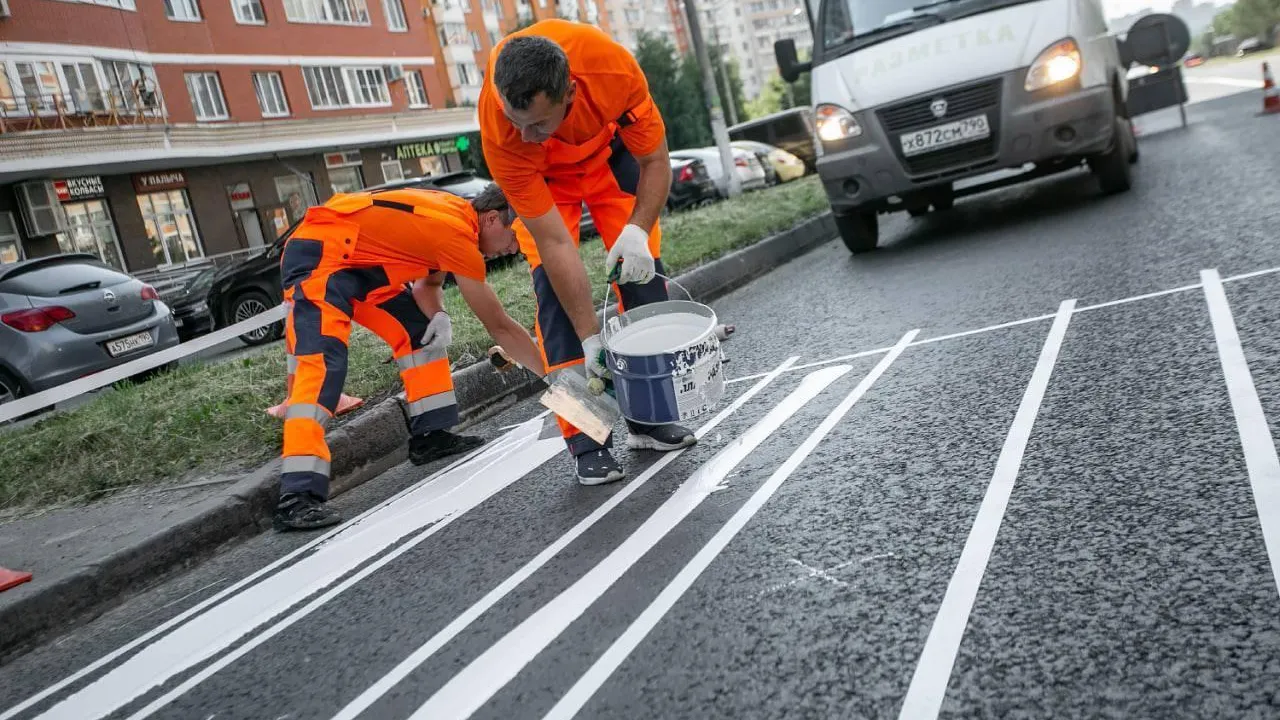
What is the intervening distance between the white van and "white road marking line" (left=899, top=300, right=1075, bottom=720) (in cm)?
426

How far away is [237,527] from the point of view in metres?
4.39

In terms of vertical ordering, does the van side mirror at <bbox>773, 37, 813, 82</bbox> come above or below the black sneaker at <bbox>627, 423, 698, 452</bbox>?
above

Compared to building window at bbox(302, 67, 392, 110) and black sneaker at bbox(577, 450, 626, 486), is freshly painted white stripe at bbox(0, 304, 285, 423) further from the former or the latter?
building window at bbox(302, 67, 392, 110)

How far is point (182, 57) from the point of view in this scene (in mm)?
30078

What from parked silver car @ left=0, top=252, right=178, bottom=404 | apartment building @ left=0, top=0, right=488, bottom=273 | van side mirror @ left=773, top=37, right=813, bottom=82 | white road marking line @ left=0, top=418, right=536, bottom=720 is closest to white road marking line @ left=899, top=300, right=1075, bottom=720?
white road marking line @ left=0, top=418, right=536, bottom=720

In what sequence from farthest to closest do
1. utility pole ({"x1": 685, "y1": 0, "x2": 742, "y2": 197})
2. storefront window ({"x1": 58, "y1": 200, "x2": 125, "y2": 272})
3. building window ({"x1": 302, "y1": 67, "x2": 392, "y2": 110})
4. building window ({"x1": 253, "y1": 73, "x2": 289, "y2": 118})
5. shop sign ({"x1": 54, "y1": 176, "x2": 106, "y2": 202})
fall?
building window ({"x1": 302, "y1": 67, "x2": 392, "y2": 110})
building window ({"x1": 253, "y1": 73, "x2": 289, "y2": 118})
storefront window ({"x1": 58, "y1": 200, "x2": 125, "y2": 272})
shop sign ({"x1": 54, "y1": 176, "x2": 106, "y2": 202})
utility pole ({"x1": 685, "y1": 0, "x2": 742, "y2": 197})

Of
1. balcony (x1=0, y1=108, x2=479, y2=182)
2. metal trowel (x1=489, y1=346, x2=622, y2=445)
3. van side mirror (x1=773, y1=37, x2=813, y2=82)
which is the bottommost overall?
metal trowel (x1=489, y1=346, x2=622, y2=445)

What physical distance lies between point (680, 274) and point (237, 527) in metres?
5.05

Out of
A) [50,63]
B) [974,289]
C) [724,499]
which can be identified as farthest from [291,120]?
[724,499]

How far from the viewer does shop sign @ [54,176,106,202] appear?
26.1 metres

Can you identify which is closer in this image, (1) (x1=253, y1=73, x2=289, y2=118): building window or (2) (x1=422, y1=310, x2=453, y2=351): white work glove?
(2) (x1=422, y1=310, x2=453, y2=351): white work glove

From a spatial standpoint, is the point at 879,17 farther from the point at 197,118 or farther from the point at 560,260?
the point at 197,118

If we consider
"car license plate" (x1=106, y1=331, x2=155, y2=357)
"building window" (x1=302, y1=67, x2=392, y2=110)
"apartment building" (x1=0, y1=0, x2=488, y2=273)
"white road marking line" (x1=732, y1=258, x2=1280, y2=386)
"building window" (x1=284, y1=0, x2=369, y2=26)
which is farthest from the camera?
"building window" (x1=302, y1=67, x2=392, y2=110)

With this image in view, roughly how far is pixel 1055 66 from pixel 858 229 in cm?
198
